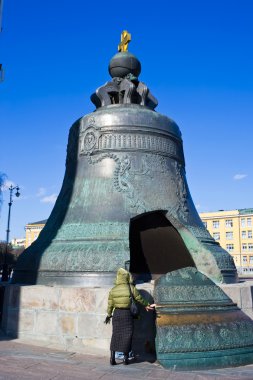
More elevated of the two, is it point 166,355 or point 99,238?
point 99,238

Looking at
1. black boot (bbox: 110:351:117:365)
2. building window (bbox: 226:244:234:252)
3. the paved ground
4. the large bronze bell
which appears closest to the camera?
the paved ground

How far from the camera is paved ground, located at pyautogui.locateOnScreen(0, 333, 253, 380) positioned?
11.5 ft

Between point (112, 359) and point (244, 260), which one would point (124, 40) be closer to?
point (112, 359)

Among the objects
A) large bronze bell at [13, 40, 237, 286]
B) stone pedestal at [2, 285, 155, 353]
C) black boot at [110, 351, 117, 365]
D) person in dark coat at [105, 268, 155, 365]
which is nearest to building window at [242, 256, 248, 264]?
large bronze bell at [13, 40, 237, 286]

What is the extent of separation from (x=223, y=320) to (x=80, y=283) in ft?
6.20

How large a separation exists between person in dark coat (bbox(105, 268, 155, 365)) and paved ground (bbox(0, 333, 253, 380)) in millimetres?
200

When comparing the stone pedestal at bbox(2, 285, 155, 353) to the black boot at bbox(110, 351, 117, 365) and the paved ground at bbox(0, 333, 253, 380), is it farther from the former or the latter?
the black boot at bbox(110, 351, 117, 365)

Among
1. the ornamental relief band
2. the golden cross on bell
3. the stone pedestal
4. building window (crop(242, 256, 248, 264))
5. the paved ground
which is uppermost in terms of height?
the golden cross on bell

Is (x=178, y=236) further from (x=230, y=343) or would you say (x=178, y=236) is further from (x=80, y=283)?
(x=230, y=343)

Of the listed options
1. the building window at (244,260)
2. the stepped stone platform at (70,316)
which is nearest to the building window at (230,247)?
the building window at (244,260)

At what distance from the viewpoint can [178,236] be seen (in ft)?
19.8

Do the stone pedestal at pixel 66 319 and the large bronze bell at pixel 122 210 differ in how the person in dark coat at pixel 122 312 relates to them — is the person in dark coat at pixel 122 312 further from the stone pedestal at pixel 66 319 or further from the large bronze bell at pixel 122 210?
the large bronze bell at pixel 122 210

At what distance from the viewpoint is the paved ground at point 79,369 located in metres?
3.51

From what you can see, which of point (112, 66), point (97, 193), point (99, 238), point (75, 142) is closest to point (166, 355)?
point (99, 238)
